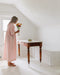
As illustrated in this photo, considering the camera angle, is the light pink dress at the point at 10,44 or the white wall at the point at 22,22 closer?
the light pink dress at the point at 10,44

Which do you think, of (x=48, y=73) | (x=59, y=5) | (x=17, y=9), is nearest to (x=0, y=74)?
(x=48, y=73)

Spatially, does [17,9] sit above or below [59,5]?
above

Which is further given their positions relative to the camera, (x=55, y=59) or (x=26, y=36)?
(x=26, y=36)

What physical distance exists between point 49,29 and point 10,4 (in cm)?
203

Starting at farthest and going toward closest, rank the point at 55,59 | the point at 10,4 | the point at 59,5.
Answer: the point at 10,4 < the point at 55,59 < the point at 59,5

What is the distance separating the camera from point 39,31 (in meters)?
5.28

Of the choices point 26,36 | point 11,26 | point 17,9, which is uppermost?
point 17,9

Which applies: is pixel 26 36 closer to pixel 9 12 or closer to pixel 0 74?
pixel 9 12

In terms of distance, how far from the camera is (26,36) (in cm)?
536

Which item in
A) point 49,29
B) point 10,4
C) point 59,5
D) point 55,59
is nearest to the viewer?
Answer: point 59,5

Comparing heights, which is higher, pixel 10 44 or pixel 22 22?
pixel 22 22

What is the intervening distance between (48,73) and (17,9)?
3.28 metres

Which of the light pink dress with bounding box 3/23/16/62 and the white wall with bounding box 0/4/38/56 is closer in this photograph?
the light pink dress with bounding box 3/23/16/62

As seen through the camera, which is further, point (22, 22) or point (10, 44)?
point (22, 22)
